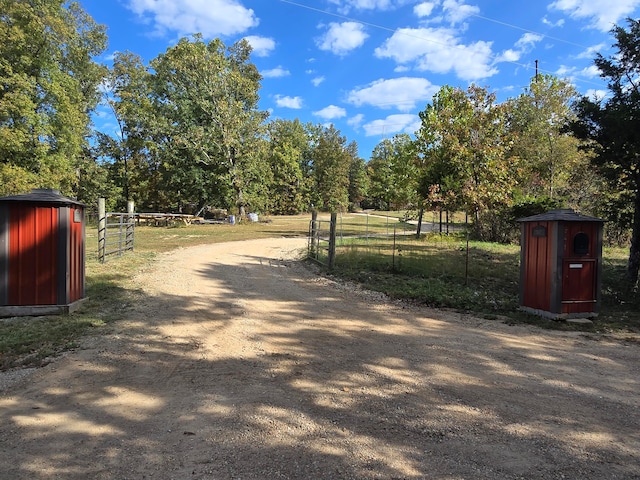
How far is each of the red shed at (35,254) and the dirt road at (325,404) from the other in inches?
47.2

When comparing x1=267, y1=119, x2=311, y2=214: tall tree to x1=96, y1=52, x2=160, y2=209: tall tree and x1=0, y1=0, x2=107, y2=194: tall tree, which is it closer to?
x1=96, y1=52, x2=160, y2=209: tall tree

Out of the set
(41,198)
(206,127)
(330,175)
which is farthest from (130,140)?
(41,198)

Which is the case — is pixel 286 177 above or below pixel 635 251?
above

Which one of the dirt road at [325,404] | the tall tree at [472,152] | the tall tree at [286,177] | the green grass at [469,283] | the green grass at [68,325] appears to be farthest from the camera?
the tall tree at [286,177]

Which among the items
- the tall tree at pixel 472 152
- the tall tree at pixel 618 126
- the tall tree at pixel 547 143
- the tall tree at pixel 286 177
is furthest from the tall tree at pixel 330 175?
the tall tree at pixel 618 126

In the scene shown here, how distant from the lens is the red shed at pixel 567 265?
680 cm

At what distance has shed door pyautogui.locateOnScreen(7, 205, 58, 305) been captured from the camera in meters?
6.18

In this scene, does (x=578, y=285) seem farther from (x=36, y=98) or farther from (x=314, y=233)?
(x=36, y=98)

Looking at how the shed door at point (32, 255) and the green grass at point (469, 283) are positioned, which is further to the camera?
the green grass at point (469, 283)

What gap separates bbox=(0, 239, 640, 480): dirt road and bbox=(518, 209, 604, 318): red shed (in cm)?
93

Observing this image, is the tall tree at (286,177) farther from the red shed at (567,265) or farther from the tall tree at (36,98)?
the red shed at (567,265)

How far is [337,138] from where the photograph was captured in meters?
70.1

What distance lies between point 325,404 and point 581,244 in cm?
556

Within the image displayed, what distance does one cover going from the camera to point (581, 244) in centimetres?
692
